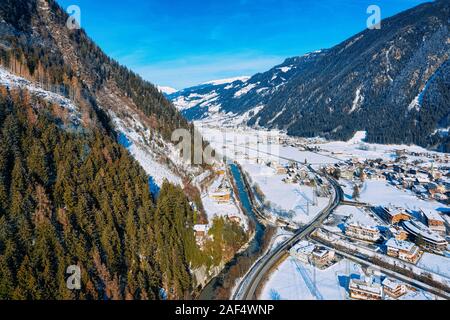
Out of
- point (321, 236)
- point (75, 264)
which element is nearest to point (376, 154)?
point (321, 236)

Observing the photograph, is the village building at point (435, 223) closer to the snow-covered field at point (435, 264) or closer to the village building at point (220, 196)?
the snow-covered field at point (435, 264)

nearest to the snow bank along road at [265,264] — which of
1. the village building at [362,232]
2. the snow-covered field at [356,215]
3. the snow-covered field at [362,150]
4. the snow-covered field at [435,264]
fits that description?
the snow-covered field at [356,215]

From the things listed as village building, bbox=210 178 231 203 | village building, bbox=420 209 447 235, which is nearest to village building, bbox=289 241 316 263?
village building, bbox=210 178 231 203

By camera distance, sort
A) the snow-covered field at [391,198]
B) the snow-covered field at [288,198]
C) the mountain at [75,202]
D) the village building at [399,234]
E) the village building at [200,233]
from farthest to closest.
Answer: the snow-covered field at [391,198] → the snow-covered field at [288,198] → the village building at [399,234] → the village building at [200,233] → the mountain at [75,202]

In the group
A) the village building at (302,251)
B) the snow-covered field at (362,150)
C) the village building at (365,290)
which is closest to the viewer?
the village building at (365,290)

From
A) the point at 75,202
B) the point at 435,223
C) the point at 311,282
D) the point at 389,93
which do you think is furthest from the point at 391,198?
the point at 389,93

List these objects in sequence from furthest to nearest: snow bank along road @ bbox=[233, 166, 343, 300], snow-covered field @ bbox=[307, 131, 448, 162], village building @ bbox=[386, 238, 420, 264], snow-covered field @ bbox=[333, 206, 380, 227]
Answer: snow-covered field @ bbox=[307, 131, 448, 162] < snow-covered field @ bbox=[333, 206, 380, 227] < village building @ bbox=[386, 238, 420, 264] < snow bank along road @ bbox=[233, 166, 343, 300]

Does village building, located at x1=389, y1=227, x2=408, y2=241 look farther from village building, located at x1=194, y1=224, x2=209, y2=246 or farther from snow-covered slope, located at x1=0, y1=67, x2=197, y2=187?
snow-covered slope, located at x1=0, y1=67, x2=197, y2=187
